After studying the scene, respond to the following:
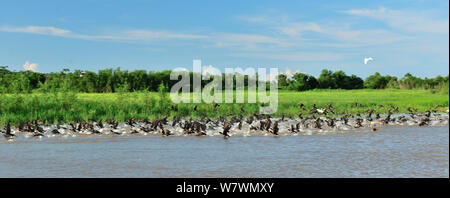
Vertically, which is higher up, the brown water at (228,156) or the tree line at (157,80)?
the tree line at (157,80)

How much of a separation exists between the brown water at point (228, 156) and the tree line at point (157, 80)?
1351cm

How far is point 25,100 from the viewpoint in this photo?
20.2m

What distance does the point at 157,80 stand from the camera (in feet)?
139

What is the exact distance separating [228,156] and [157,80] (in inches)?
1308

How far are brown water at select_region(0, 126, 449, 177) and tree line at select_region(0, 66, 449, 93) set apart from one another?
532 inches

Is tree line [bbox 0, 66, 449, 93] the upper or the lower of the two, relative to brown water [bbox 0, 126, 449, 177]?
upper

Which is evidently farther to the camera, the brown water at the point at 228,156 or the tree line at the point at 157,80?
the tree line at the point at 157,80

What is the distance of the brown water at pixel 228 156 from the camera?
823 centimetres

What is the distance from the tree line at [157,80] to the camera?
3849 centimetres

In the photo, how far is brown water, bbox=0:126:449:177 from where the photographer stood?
823 centimetres
